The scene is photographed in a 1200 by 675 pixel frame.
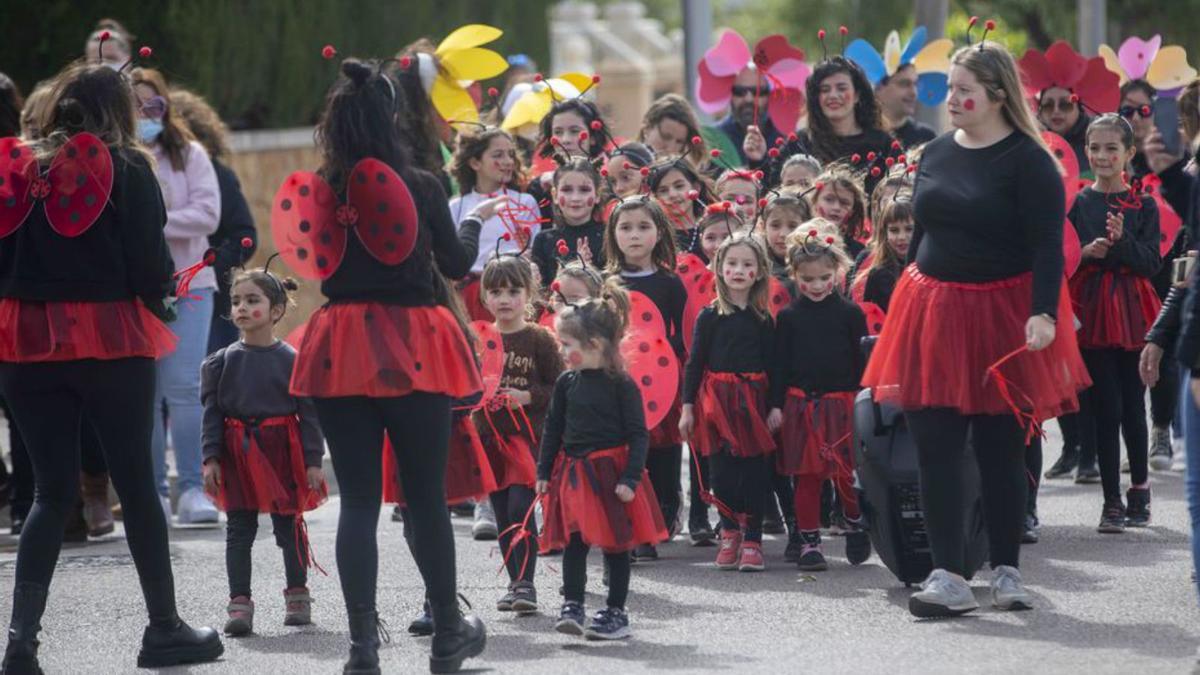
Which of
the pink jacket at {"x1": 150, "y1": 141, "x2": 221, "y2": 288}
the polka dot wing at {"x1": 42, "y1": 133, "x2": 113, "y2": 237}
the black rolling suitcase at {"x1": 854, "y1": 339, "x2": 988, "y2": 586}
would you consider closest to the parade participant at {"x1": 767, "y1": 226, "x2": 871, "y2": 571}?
the black rolling suitcase at {"x1": 854, "y1": 339, "x2": 988, "y2": 586}

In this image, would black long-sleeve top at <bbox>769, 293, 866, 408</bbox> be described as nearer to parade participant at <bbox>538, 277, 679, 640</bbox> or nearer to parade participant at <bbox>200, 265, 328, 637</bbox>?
parade participant at <bbox>538, 277, 679, 640</bbox>

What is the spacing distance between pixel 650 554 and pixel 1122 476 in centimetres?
313

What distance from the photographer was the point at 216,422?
7.73 metres

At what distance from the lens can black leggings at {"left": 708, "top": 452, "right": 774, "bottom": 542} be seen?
8.53 m

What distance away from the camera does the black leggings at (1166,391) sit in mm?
10883

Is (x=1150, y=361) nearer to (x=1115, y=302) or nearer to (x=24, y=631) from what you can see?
(x=1115, y=302)

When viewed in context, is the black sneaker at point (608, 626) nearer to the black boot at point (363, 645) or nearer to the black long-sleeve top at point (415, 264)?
the black boot at point (363, 645)

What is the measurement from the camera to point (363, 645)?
6.35 meters

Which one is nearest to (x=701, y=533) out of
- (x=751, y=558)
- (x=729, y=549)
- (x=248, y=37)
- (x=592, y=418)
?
(x=729, y=549)

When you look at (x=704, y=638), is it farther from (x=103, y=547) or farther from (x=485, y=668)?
(x=103, y=547)

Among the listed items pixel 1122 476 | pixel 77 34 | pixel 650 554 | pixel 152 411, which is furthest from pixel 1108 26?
pixel 152 411

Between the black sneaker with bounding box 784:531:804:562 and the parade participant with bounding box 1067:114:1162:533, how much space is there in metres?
1.44

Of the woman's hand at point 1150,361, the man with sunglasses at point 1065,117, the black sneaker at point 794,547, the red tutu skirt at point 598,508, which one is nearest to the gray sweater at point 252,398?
the red tutu skirt at point 598,508

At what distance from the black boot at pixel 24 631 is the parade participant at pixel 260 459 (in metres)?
0.93
